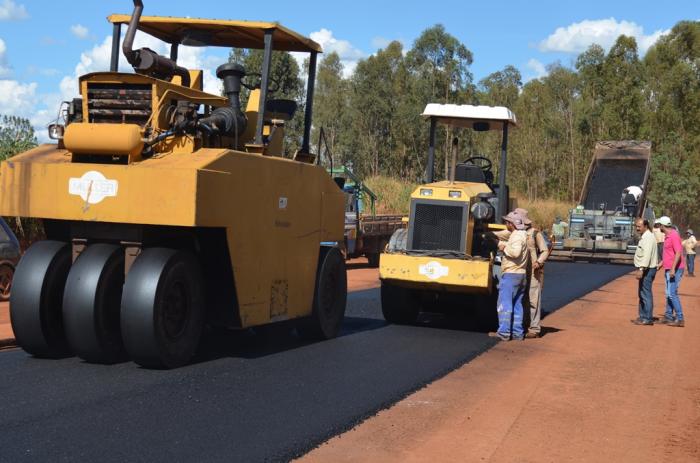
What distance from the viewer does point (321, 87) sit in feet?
252

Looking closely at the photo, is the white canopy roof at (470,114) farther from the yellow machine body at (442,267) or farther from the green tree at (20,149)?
the green tree at (20,149)

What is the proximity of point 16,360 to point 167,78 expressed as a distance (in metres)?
2.93

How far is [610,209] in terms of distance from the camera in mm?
30953

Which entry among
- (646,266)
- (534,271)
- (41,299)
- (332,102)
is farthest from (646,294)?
(332,102)

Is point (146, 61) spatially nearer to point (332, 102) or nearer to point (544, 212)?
point (544, 212)

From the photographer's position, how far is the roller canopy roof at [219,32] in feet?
29.4

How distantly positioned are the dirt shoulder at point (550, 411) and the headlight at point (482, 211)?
5.87 ft

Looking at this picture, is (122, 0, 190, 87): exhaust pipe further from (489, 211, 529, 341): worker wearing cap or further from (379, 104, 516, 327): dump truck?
(489, 211, 529, 341): worker wearing cap

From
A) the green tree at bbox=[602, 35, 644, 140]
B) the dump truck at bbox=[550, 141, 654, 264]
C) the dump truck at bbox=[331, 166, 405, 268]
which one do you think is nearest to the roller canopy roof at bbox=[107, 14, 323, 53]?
the dump truck at bbox=[331, 166, 405, 268]

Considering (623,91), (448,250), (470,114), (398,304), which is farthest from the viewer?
(623,91)

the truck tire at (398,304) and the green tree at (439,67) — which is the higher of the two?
the green tree at (439,67)

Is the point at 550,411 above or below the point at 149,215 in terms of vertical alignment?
below

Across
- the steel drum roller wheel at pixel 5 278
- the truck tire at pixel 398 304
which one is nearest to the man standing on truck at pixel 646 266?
the truck tire at pixel 398 304

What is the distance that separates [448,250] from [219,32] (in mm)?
4061
